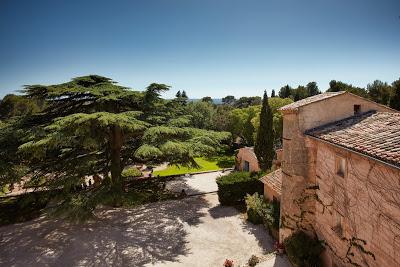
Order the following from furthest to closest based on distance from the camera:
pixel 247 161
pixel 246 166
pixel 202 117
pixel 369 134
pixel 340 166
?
pixel 202 117
pixel 246 166
pixel 247 161
pixel 340 166
pixel 369 134

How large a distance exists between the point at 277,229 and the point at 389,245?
26.8 feet

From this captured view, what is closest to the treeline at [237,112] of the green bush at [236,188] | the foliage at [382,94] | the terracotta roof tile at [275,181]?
the foliage at [382,94]

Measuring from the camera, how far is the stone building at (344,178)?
7.66 metres

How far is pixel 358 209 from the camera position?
29.2 ft

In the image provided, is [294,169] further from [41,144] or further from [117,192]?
[41,144]

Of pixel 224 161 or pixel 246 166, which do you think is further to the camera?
pixel 224 161


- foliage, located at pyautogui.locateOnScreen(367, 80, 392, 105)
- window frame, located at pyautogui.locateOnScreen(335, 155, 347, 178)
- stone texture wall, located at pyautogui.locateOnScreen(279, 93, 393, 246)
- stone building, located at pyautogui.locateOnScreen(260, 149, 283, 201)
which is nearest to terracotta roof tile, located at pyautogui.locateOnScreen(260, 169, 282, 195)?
stone building, located at pyautogui.locateOnScreen(260, 149, 283, 201)

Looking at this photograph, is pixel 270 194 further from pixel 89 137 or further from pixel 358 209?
pixel 89 137

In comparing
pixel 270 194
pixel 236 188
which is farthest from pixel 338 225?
pixel 236 188

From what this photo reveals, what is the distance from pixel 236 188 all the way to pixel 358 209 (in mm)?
12083

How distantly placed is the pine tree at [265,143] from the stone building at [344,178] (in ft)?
45.9

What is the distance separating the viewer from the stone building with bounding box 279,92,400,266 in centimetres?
766

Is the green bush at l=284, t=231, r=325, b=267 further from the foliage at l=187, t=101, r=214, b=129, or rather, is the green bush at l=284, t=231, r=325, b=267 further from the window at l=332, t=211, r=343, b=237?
the foliage at l=187, t=101, r=214, b=129

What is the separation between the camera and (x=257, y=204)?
18.2 metres
